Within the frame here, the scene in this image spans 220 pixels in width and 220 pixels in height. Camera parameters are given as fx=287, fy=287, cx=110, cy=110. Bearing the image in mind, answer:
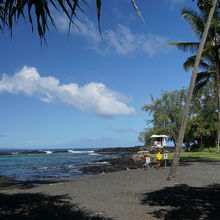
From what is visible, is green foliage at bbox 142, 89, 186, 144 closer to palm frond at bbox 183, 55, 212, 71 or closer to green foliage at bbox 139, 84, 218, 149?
green foliage at bbox 139, 84, 218, 149

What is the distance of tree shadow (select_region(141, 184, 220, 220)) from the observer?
24.1 feet

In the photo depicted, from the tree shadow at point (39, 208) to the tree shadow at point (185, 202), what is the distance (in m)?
1.92

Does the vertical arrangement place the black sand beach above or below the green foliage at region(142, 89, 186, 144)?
below

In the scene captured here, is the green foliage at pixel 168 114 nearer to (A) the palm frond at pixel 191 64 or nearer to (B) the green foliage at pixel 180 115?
(B) the green foliage at pixel 180 115

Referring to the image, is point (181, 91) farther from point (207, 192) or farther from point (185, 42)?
point (207, 192)

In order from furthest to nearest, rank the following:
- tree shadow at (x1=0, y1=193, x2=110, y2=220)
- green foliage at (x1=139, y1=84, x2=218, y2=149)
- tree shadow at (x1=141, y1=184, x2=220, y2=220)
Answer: green foliage at (x1=139, y1=84, x2=218, y2=149) → tree shadow at (x1=0, y1=193, x2=110, y2=220) → tree shadow at (x1=141, y1=184, x2=220, y2=220)

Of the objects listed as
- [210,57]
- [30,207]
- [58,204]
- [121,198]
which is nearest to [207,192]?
[121,198]

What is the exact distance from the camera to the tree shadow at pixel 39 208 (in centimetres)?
745

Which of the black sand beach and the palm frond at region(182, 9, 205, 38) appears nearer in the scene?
the black sand beach

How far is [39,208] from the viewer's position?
8.48 m

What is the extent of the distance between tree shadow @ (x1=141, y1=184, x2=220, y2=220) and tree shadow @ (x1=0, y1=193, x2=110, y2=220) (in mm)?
1915

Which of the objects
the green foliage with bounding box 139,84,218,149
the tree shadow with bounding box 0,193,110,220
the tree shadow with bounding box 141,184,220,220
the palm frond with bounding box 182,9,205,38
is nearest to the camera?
the tree shadow with bounding box 141,184,220,220

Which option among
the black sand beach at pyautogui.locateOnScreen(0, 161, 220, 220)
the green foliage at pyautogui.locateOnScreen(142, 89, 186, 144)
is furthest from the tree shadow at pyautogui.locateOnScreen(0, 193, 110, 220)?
the green foliage at pyautogui.locateOnScreen(142, 89, 186, 144)

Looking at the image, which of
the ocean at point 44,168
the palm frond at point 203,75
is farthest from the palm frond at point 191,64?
the ocean at point 44,168
